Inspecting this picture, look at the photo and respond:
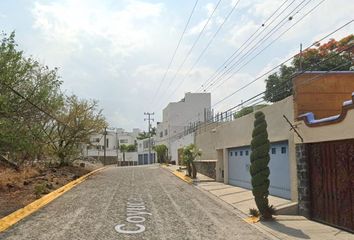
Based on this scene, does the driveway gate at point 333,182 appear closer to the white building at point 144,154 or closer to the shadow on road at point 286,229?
the shadow on road at point 286,229

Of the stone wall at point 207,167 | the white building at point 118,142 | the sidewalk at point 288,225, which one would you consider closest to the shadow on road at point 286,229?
the sidewalk at point 288,225

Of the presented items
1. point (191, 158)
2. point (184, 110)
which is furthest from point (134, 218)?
point (184, 110)

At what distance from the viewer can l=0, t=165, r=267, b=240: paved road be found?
41.9 ft

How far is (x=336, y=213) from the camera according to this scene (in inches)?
550

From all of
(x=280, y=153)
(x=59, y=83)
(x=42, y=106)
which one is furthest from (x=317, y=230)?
(x=59, y=83)

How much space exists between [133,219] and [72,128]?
2624 cm

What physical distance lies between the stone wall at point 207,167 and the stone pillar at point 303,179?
54.2ft

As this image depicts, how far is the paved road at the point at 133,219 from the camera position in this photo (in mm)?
12773

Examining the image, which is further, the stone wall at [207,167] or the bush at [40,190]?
the stone wall at [207,167]

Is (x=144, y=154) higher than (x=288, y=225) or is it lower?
higher

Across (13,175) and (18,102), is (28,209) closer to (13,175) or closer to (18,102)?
(18,102)

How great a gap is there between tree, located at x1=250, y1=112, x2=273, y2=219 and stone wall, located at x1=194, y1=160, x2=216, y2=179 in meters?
17.3

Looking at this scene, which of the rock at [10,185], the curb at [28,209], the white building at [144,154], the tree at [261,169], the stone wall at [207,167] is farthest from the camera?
the white building at [144,154]

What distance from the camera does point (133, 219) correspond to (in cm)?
1528
